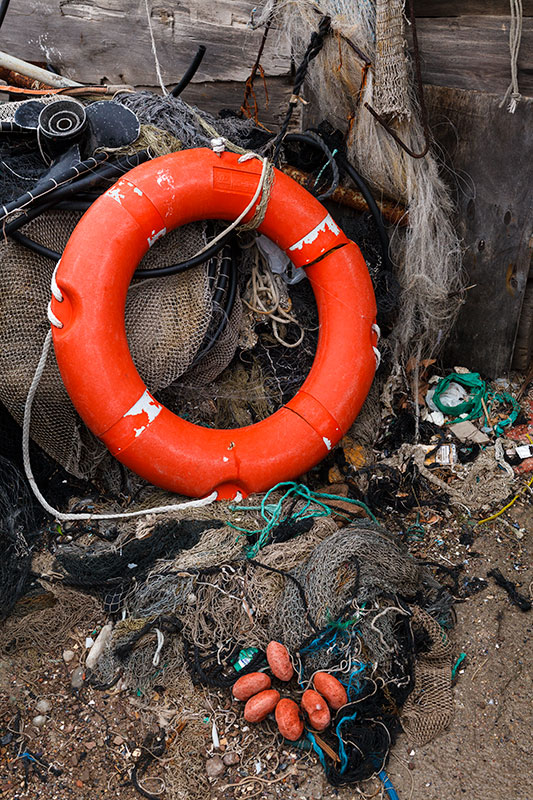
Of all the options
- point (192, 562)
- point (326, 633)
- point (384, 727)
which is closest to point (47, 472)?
point (192, 562)

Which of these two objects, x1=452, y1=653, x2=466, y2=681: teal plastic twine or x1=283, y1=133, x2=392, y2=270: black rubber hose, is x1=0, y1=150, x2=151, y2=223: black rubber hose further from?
x1=452, y1=653, x2=466, y2=681: teal plastic twine

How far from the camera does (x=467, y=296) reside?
3631 millimetres

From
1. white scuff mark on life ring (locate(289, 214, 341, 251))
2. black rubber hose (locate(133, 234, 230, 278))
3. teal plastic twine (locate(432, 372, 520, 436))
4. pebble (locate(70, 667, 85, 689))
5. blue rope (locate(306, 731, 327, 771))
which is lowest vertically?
pebble (locate(70, 667, 85, 689))

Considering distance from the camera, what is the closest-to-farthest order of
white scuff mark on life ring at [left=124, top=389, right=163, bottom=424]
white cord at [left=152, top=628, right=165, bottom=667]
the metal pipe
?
white cord at [left=152, top=628, right=165, bottom=667]
white scuff mark on life ring at [left=124, top=389, right=163, bottom=424]
the metal pipe

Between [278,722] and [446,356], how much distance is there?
2226mm

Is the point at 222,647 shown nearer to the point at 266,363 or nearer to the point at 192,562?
the point at 192,562

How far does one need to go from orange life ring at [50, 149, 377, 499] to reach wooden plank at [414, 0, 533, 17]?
99 cm

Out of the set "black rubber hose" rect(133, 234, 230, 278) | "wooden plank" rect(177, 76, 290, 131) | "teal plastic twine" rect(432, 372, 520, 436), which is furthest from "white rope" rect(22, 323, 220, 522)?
"wooden plank" rect(177, 76, 290, 131)

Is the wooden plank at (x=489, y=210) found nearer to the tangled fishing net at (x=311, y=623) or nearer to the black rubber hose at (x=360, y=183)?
the black rubber hose at (x=360, y=183)

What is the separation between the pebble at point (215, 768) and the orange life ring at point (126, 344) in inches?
41.8

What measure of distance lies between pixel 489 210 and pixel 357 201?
2.06ft

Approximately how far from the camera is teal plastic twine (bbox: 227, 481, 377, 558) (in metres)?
2.74

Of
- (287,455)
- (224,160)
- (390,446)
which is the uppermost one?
(224,160)

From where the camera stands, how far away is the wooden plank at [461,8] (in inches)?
121
